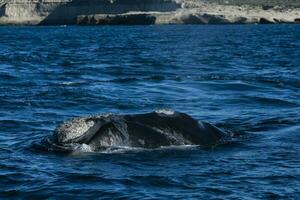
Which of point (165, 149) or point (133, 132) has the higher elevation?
point (133, 132)

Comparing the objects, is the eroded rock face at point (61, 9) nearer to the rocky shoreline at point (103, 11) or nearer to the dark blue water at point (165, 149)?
the rocky shoreline at point (103, 11)

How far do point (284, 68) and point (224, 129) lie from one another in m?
19.4

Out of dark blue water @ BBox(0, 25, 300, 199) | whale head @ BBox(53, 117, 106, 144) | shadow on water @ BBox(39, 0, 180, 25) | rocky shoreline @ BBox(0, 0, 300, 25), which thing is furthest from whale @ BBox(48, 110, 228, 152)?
shadow on water @ BBox(39, 0, 180, 25)

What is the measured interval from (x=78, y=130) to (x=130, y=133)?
1.02m

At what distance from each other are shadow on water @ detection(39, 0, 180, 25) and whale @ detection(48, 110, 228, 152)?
178235 millimetres

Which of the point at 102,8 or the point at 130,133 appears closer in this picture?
the point at 130,133

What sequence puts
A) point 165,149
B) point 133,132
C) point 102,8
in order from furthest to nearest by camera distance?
point 102,8
point 133,132
point 165,149

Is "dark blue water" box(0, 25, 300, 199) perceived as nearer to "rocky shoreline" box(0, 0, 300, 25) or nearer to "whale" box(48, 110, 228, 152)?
"whale" box(48, 110, 228, 152)

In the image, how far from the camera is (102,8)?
19788 cm

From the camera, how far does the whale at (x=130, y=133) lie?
581 inches

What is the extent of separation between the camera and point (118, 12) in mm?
193875

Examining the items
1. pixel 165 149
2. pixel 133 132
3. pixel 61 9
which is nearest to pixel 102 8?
pixel 61 9

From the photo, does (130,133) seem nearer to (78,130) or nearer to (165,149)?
(165,149)

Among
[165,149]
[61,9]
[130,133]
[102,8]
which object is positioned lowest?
[61,9]
